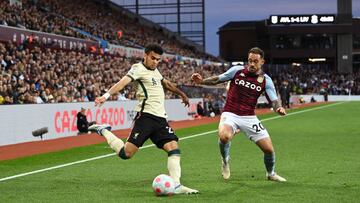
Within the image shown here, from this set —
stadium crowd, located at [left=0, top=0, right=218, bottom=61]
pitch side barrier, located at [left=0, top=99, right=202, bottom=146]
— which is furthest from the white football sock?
stadium crowd, located at [left=0, top=0, right=218, bottom=61]

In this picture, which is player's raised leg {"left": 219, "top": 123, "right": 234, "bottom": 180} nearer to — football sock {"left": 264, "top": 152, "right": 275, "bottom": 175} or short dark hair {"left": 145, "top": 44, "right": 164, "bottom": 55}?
football sock {"left": 264, "top": 152, "right": 275, "bottom": 175}

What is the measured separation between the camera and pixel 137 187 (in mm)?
9945

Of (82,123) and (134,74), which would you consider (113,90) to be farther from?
(82,123)

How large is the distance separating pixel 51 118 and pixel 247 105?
13.3m

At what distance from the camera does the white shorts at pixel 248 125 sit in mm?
10391

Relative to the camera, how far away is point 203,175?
11.3 m

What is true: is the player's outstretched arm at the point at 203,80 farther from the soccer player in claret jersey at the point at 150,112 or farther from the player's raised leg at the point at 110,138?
the player's raised leg at the point at 110,138

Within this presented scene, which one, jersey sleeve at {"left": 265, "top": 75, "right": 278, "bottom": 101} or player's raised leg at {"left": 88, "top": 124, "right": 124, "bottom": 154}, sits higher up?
jersey sleeve at {"left": 265, "top": 75, "right": 278, "bottom": 101}

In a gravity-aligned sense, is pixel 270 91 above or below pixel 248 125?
above

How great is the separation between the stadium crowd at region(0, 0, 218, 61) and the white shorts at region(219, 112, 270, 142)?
2269cm

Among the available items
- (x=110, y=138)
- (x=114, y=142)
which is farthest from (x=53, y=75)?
(x=114, y=142)

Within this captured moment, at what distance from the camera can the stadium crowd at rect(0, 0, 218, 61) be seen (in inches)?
1348

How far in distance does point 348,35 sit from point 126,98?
6042cm

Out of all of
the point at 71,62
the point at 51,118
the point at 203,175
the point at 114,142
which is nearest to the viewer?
the point at 114,142
